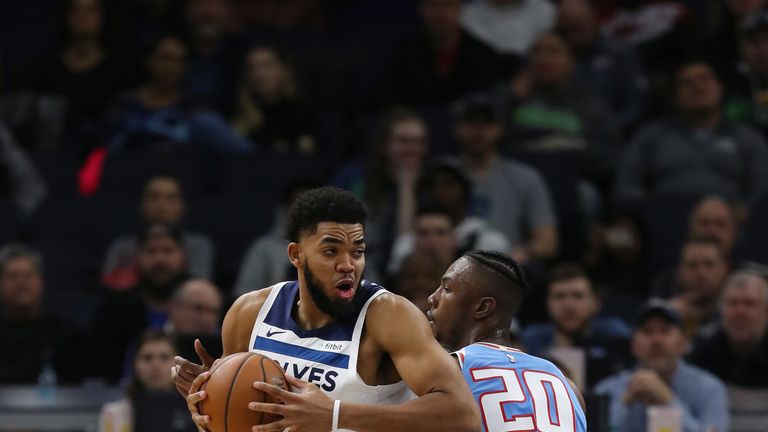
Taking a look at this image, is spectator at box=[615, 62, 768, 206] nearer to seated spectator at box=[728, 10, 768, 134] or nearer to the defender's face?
seated spectator at box=[728, 10, 768, 134]

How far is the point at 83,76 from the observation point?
39.1 ft

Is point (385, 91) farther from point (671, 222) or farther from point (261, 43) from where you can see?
point (671, 222)

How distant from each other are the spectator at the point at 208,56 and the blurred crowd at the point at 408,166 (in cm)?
2

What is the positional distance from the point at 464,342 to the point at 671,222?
17.5 ft

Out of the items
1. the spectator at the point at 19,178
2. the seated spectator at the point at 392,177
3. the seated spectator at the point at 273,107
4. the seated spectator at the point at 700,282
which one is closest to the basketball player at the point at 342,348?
the seated spectator at the point at 700,282

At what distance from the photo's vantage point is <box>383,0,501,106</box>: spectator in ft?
38.9

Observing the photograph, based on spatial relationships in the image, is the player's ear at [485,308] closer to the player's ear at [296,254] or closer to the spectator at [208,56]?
the player's ear at [296,254]

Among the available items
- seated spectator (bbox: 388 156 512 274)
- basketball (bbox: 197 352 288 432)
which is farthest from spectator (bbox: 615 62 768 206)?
basketball (bbox: 197 352 288 432)

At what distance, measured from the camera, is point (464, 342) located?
5.65 metres

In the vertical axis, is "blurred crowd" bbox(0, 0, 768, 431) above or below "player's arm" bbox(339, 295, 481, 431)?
above

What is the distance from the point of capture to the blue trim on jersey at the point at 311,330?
5.36 m

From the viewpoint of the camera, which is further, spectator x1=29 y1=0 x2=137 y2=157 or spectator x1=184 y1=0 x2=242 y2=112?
spectator x1=184 y1=0 x2=242 y2=112

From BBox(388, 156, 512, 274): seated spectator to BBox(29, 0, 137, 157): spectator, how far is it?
3.19 meters

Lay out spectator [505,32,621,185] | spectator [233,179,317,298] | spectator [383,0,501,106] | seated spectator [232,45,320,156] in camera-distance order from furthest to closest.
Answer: spectator [383,0,501,106]
seated spectator [232,45,320,156]
spectator [505,32,621,185]
spectator [233,179,317,298]
